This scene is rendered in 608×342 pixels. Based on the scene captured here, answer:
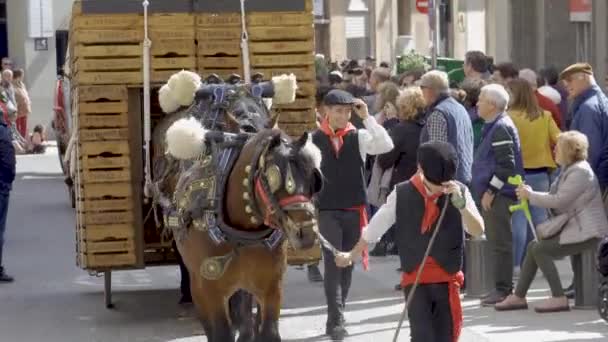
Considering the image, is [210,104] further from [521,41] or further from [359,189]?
[521,41]

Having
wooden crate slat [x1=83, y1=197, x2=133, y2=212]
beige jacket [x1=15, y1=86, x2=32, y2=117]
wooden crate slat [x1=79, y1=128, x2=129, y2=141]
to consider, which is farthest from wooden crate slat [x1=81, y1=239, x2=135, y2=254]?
beige jacket [x1=15, y1=86, x2=32, y2=117]

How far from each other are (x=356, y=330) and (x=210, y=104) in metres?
2.46

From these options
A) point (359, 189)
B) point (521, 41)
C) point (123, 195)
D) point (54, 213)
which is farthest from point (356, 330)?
point (521, 41)

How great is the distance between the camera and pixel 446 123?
14461mm

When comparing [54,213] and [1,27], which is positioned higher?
[1,27]

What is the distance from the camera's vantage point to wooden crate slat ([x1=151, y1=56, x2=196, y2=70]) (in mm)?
13648

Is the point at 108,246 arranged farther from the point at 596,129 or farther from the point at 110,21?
the point at 596,129

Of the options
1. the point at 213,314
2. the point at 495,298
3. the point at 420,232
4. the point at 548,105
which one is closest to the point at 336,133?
the point at 495,298

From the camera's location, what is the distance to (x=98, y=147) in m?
13.8

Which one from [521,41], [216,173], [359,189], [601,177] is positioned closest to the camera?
[216,173]

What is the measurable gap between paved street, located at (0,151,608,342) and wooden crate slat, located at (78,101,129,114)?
1.78 meters

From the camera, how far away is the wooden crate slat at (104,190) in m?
13.8

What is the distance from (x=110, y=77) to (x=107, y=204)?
1.03 m

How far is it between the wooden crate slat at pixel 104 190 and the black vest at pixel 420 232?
175 inches
